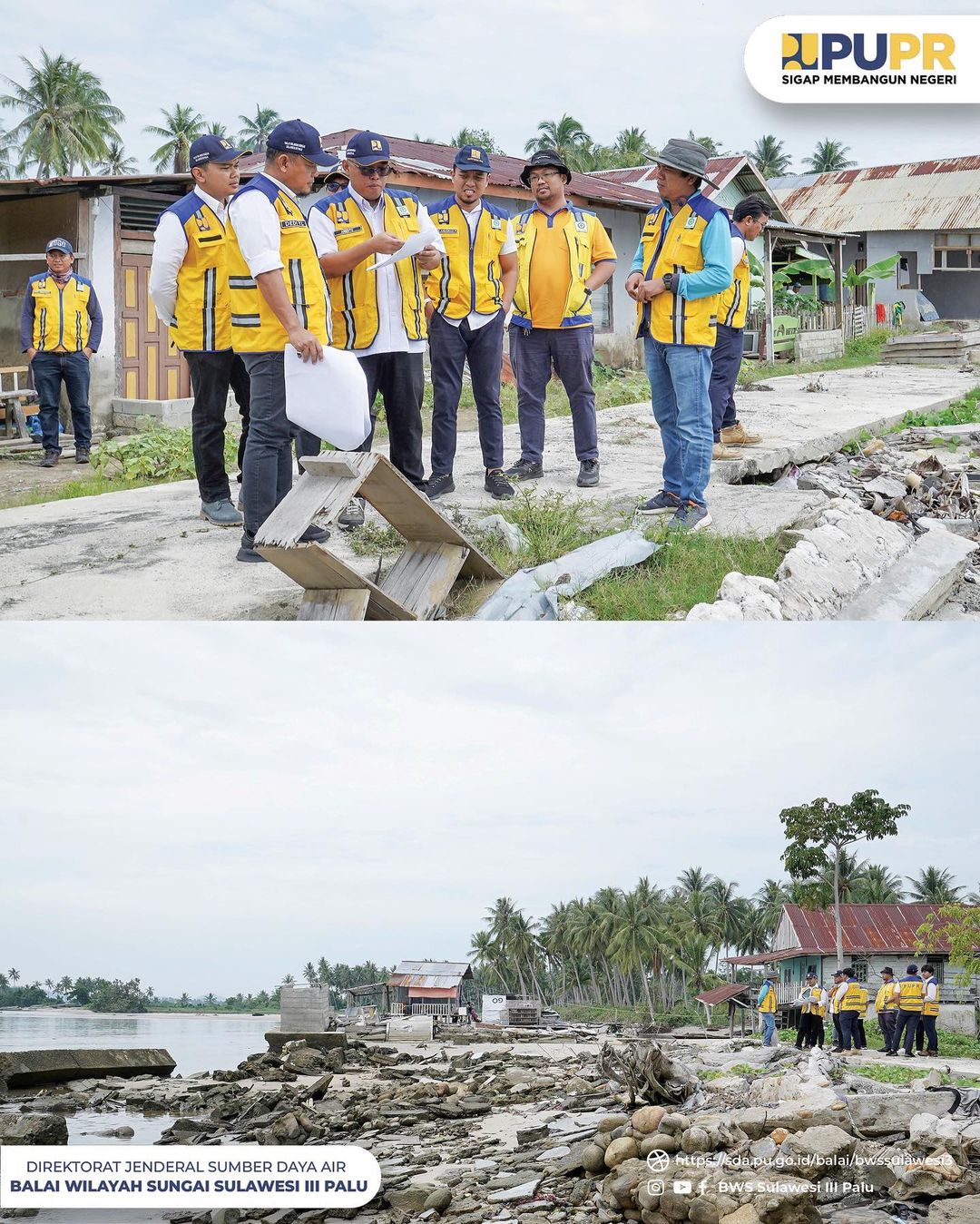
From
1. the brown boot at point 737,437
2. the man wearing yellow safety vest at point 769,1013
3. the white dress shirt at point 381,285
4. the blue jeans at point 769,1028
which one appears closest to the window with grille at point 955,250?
the man wearing yellow safety vest at point 769,1013

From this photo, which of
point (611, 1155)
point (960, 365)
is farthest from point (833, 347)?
point (611, 1155)

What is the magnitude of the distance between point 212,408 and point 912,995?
21.1 ft

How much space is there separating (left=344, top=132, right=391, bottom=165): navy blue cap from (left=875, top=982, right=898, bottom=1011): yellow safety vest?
6.96 meters

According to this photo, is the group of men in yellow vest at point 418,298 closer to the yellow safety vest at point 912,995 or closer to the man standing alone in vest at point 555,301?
the man standing alone in vest at point 555,301

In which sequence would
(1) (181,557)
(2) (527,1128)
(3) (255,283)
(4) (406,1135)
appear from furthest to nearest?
(4) (406,1135) → (2) (527,1128) → (1) (181,557) → (3) (255,283)

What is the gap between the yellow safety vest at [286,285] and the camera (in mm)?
4535

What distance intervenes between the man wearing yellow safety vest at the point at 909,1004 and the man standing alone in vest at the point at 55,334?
716 centimetres

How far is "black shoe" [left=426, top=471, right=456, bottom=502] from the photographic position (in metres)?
5.63

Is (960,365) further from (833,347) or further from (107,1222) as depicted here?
(107,1222)

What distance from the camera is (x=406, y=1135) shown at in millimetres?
7215

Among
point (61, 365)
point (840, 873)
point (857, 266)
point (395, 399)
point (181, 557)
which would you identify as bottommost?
point (840, 873)

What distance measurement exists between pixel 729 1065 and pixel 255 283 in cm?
637

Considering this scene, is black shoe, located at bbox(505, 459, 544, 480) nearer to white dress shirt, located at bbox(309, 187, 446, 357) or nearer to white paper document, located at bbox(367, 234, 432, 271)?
white dress shirt, located at bbox(309, 187, 446, 357)

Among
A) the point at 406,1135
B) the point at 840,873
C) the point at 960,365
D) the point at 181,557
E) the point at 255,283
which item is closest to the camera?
the point at 255,283
